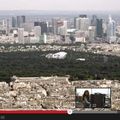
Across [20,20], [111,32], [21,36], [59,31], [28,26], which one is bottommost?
[59,31]

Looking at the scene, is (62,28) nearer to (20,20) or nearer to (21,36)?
(20,20)

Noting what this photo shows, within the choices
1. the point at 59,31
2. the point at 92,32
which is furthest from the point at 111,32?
the point at 59,31

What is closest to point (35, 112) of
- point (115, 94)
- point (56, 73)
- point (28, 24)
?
point (115, 94)

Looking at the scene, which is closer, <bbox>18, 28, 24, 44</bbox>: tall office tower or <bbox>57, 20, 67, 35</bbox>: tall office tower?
<bbox>18, 28, 24, 44</bbox>: tall office tower

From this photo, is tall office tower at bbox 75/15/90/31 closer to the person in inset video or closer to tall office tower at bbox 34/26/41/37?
tall office tower at bbox 34/26/41/37

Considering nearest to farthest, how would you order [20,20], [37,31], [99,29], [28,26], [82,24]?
[37,31], [99,29], [28,26], [82,24], [20,20]

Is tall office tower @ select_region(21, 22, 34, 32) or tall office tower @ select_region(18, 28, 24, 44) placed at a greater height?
tall office tower @ select_region(18, 28, 24, 44)

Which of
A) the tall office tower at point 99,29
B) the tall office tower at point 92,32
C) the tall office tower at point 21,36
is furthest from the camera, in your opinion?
the tall office tower at point 99,29
